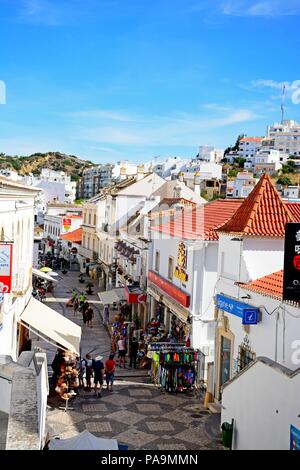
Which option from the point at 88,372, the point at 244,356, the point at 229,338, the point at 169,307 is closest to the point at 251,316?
the point at 244,356

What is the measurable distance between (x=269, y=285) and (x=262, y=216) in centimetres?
324

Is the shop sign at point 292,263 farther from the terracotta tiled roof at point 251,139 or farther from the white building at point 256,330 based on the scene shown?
the terracotta tiled roof at point 251,139

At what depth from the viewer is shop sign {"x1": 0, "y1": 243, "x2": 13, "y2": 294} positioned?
15586 millimetres

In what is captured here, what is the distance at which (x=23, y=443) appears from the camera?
679 centimetres

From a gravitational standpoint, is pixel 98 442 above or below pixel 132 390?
above

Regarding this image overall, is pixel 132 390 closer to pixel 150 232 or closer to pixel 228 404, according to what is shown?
pixel 228 404

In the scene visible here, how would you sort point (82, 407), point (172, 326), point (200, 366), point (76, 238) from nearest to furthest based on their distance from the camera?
1. point (82, 407)
2. point (200, 366)
3. point (172, 326)
4. point (76, 238)

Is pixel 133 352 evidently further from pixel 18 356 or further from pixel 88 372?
pixel 18 356

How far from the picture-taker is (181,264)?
1004 inches

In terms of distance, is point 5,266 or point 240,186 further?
point 240,186

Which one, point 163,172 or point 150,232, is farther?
point 163,172


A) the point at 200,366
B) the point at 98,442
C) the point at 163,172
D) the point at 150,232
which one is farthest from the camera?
the point at 163,172

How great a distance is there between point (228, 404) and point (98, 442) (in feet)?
17.0
